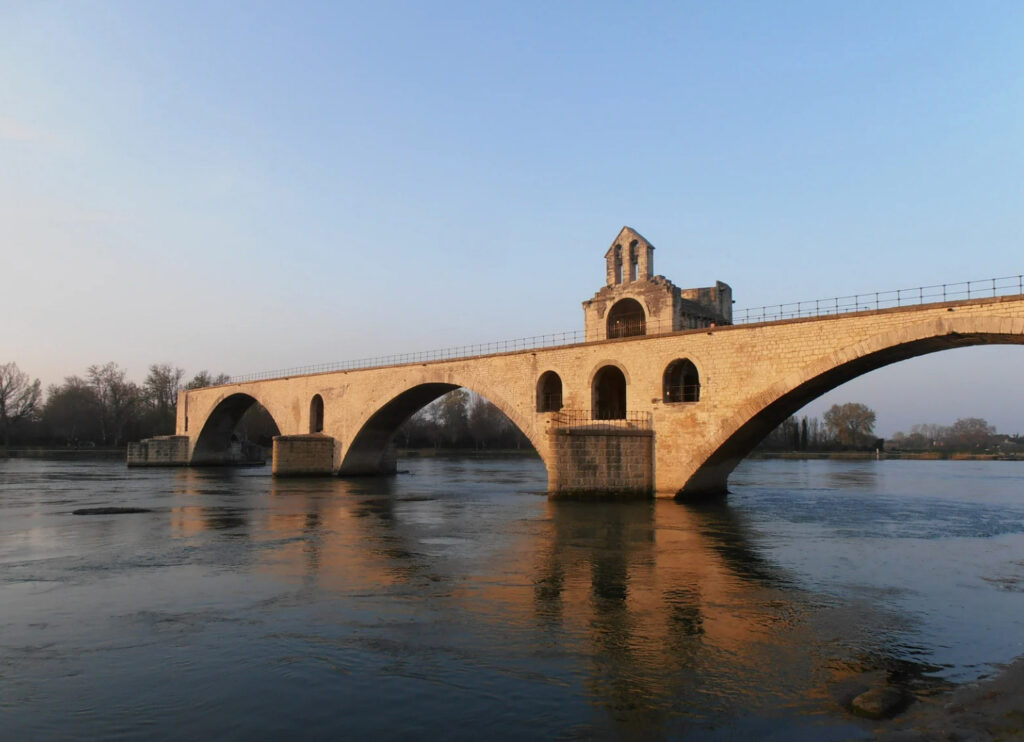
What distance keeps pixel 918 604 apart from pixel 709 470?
16.0m

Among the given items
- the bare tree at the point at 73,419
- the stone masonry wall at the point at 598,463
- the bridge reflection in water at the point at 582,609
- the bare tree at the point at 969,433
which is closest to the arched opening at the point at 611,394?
the stone masonry wall at the point at 598,463

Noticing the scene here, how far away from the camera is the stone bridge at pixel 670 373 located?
68.1 ft

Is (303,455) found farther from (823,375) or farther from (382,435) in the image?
(823,375)

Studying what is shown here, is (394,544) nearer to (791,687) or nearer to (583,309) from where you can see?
(791,687)

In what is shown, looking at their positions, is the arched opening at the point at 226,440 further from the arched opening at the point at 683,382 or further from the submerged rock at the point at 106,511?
the arched opening at the point at 683,382

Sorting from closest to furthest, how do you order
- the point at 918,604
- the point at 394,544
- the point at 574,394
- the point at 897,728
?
the point at 897,728 < the point at 918,604 < the point at 394,544 < the point at 574,394

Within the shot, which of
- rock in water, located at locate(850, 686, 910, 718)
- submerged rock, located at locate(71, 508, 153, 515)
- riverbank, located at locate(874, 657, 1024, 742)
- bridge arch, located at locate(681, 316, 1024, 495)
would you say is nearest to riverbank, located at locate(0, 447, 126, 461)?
submerged rock, located at locate(71, 508, 153, 515)

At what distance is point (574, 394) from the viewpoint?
29812 mm

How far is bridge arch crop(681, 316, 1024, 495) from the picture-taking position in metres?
19.1

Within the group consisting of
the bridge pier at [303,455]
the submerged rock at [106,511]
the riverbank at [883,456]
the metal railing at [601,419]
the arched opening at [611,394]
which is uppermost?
the arched opening at [611,394]

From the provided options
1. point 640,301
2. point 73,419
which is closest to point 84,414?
point 73,419

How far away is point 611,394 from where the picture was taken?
3197 cm

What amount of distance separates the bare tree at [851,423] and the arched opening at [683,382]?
8397 centimetres

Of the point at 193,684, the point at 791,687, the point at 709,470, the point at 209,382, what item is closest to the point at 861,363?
the point at 709,470
